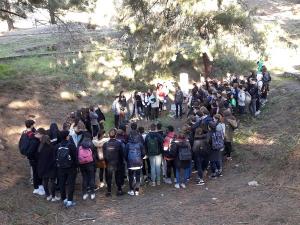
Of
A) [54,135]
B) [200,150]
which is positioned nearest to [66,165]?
[54,135]

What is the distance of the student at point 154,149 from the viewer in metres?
11.5

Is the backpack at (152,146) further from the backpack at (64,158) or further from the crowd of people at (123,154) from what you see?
the backpack at (64,158)

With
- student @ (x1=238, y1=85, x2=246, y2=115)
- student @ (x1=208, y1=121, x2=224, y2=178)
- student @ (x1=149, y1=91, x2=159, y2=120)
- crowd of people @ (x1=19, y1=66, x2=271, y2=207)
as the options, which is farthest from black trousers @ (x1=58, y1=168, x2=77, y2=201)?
student @ (x1=149, y1=91, x2=159, y2=120)

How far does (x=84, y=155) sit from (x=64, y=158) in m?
0.54

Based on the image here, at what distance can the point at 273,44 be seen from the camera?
29.2 meters

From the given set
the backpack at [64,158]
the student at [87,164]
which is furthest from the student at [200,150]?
the backpack at [64,158]

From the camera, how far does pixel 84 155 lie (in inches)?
418

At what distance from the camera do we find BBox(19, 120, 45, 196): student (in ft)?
35.6

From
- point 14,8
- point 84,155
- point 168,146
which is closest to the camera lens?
point 84,155

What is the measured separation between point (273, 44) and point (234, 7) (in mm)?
8422

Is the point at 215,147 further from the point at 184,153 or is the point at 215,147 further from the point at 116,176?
the point at 116,176

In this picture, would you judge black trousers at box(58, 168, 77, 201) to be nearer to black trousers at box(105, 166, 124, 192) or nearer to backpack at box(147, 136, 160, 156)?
black trousers at box(105, 166, 124, 192)

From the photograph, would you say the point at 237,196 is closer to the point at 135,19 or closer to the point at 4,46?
the point at 135,19

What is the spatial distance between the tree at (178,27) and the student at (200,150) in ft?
35.6
